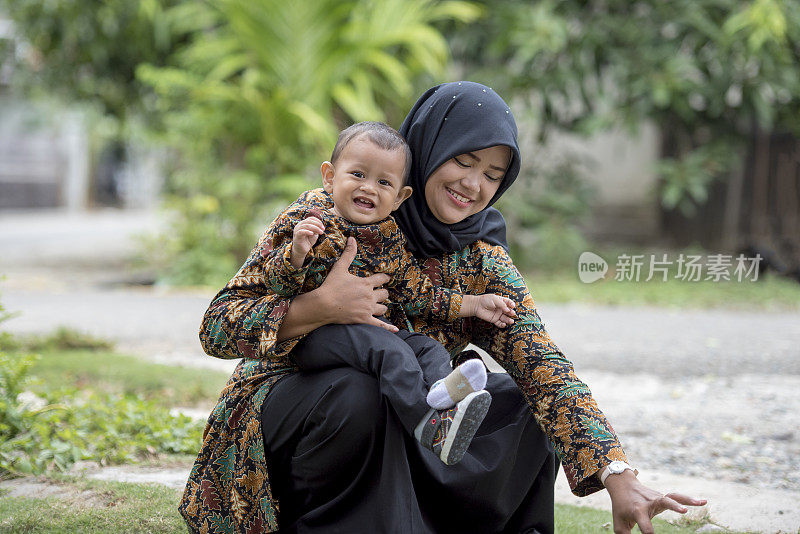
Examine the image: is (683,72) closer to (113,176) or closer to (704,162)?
(704,162)

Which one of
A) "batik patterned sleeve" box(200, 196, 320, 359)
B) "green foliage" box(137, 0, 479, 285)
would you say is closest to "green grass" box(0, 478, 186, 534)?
"batik patterned sleeve" box(200, 196, 320, 359)

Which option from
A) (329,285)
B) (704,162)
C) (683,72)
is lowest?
(329,285)

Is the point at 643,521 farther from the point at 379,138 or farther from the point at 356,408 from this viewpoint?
the point at 379,138

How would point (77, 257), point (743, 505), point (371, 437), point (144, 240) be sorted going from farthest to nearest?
point (77, 257)
point (144, 240)
point (743, 505)
point (371, 437)

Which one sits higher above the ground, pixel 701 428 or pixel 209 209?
pixel 209 209

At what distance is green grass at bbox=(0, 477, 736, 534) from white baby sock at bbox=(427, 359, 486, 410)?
0.94 metres

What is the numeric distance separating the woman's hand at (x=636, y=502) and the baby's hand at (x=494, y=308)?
0.45 metres

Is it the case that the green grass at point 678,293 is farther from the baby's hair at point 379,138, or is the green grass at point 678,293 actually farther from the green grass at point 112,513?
the baby's hair at point 379,138

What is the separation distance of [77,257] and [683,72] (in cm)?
700

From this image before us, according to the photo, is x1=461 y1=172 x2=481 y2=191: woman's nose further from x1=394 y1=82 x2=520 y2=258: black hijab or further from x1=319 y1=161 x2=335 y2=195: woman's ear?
x1=319 y1=161 x2=335 y2=195: woman's ear

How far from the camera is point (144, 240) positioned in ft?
28.7

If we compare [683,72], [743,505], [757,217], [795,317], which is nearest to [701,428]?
[743,505]

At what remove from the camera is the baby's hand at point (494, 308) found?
86.4 inches

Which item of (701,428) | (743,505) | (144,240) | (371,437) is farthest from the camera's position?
(144,240)
